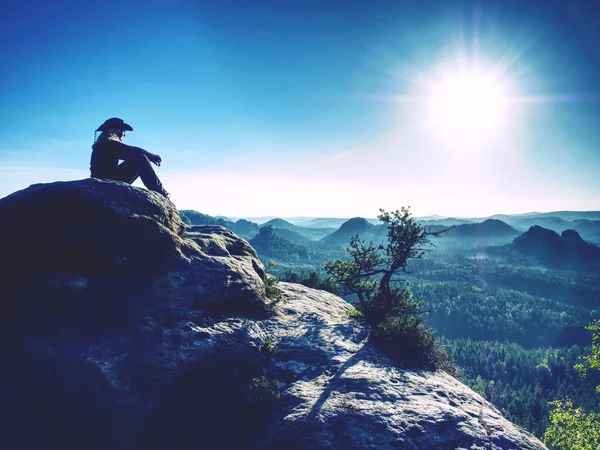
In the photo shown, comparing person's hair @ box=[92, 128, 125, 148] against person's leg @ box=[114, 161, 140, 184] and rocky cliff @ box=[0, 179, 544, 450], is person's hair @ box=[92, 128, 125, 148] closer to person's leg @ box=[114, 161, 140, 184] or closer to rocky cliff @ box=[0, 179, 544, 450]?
person's leg @ box=[114, 161, 140, 184]

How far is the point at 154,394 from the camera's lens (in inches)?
370

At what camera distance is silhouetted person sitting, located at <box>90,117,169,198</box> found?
12579 millimetres

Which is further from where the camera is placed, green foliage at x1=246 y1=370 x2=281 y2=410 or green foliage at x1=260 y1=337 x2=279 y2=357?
green foliage at x1=260 y1=337 x2=279 y2=357

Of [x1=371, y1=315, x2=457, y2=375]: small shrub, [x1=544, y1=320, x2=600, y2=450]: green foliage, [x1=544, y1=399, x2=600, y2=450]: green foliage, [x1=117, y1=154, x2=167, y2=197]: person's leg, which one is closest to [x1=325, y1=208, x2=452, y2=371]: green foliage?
[x1=371, y1=315, x2=457, y2=375]: small shrub

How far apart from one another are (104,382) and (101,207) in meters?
5.56

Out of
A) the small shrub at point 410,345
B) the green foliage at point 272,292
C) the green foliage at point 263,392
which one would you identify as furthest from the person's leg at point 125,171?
the small shrub at point 410,345

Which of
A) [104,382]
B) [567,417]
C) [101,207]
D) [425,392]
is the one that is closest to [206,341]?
[104,382]

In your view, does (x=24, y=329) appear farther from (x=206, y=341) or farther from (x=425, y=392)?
(x=425, y=392)

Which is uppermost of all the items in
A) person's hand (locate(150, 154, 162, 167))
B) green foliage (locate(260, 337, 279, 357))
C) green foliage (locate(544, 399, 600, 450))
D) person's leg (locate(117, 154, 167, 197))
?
person's hand (locate(150, 154, 162, 167))

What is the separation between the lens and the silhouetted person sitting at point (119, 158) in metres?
12.6

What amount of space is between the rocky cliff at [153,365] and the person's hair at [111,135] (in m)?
3.12

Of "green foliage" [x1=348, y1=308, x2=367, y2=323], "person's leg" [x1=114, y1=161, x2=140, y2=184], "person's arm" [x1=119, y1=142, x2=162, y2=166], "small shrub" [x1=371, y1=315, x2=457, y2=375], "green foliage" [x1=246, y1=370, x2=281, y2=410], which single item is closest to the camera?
"green foliage" [x1=246, y1=370, x2=281, y2=410]

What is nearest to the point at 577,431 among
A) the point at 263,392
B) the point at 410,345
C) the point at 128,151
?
the point at 410,345

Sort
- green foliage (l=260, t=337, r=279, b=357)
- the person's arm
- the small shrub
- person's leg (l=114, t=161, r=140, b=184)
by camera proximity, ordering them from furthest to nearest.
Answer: person's leg (l=114, t=161, r=140, b=184) < the small shrub < the person's arm < green foliage (l=260, t=337, r=279, b=357)
